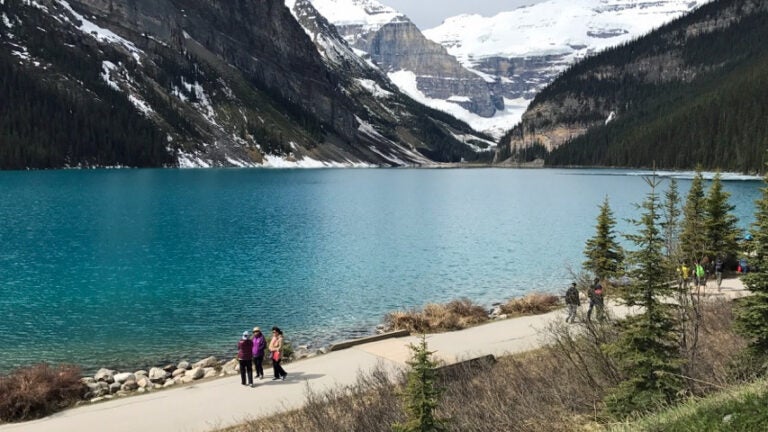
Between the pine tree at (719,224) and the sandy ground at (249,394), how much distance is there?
1990 cm

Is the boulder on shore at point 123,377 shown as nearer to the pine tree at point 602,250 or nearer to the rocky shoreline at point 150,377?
the rocky shoreline at point 150,377

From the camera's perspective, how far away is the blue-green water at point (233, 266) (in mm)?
28500

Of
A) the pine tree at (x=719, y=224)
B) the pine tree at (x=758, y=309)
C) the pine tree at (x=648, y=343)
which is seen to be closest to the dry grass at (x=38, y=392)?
the pine tree at (x=648, y=343)

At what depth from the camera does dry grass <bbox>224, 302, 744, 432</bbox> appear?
12438 mm

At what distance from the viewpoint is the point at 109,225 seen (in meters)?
66.2

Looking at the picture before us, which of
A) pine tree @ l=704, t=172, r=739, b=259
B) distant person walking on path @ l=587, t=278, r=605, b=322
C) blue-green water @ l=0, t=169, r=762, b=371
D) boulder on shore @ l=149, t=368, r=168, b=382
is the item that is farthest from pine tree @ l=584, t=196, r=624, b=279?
boulder on shore @ l=149, t=368, r=168, b=382

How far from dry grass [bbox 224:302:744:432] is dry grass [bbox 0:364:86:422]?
6.65 m

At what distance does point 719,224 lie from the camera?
3784 centimetres

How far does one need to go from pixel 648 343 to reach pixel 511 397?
3.46 metres

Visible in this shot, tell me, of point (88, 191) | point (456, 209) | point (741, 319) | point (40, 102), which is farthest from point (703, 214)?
point (40, 102)

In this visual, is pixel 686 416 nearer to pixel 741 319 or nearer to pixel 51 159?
pixel 741 319

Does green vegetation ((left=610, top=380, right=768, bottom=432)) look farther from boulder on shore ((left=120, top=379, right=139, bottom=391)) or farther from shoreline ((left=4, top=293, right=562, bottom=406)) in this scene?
boulder on shore ((left=120, top=379, right=139, bottom=391))

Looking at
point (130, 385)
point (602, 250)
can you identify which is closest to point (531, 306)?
point (602, 250)

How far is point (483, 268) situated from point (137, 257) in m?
28.5
